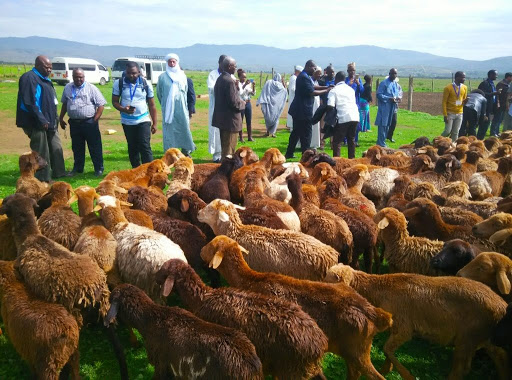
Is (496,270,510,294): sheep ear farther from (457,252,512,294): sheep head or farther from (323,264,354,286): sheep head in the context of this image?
(323,264,354,286): sheep head

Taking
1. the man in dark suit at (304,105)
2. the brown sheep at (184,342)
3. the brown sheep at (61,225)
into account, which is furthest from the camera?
the man in dark suit at (304,105)

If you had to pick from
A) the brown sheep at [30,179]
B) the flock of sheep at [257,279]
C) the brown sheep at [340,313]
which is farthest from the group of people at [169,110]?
the brown sheep at [340,313]

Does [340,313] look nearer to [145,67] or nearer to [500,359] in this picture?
[500,359]

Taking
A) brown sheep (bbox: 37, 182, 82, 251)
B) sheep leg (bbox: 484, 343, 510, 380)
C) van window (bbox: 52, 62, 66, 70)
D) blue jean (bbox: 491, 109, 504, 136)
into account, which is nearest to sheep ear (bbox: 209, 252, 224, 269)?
brown sheep (bbox: 37, 182, 82, 251)

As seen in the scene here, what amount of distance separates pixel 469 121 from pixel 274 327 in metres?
15.7

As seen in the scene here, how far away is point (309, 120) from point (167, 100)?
407 centimetres

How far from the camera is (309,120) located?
12047 mm

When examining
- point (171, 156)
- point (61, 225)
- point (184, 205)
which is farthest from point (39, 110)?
point (184, 205)

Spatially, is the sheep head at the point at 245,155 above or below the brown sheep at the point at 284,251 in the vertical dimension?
above

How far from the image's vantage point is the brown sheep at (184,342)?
3.14 meters

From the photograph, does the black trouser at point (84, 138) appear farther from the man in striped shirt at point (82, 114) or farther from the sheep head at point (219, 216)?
the sheep head at point (219, 216)

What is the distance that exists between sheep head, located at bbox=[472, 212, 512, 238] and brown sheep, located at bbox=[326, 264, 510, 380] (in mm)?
1378

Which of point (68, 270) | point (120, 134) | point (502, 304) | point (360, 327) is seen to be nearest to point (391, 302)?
point (360, 327)

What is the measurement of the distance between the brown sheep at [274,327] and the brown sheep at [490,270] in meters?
1.99
